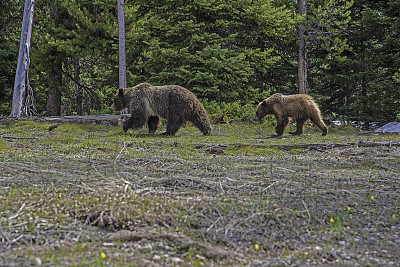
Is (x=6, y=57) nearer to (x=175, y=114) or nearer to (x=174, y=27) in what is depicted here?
(x=174, y=27)

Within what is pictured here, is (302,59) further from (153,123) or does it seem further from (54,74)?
(54,74)

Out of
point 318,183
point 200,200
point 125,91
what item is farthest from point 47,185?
point 125,91

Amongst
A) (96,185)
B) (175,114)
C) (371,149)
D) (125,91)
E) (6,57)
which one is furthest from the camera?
(6,57)

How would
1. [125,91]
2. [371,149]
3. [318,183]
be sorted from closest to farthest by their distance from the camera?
[318,183], [371,149], [125,91]

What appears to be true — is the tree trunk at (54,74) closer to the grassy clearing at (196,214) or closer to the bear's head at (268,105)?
the bear's head at (268,105)

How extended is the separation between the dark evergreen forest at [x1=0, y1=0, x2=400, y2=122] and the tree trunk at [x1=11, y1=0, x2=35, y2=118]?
103 cm

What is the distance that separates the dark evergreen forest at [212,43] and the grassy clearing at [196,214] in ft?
30.6

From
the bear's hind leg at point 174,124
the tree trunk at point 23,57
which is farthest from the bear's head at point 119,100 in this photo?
the tree trunk at point 23,57

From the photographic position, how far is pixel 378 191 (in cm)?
392

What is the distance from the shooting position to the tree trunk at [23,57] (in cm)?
1285

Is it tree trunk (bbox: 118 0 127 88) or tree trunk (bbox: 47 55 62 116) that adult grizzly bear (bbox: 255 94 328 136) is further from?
tree trunk (bbox: 47 55 62 116)

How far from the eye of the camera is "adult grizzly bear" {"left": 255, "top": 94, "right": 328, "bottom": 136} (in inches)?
418


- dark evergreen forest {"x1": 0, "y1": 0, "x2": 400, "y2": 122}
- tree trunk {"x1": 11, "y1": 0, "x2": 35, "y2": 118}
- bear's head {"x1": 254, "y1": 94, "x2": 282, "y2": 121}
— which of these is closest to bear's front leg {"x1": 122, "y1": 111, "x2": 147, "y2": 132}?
dark evergreen forest {"x1": 0, "y1": 0, "x2": 400, "y2": 122}

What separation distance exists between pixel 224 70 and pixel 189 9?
2.68m
